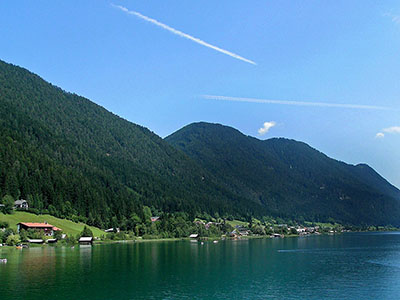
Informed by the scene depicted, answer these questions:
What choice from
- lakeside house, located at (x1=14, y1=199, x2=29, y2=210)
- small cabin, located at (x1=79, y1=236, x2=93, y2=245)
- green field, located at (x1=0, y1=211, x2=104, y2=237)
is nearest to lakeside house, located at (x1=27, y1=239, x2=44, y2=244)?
green field, located at (x1=0, y1=211, x2=104, y2=237)

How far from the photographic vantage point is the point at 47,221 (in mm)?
154000

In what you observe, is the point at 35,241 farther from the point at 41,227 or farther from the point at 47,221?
the point at 47,221

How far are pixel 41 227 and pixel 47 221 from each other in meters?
13.6

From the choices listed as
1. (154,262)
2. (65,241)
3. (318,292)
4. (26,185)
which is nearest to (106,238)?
(65,241)

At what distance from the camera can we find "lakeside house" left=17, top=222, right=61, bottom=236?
452 feet

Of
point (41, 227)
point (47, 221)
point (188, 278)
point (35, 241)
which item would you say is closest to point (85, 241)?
point (41, 227)

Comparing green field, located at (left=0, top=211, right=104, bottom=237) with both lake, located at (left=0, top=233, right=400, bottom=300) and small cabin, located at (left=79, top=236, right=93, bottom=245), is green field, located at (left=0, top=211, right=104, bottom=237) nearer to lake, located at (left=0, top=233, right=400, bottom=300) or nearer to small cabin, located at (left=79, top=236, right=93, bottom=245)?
small cabin, located at (left=79, top=236, right=93, bottom=245)

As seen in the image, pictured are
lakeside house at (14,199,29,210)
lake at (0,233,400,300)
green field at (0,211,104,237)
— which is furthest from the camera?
lakeside house at (14,199,29,210)

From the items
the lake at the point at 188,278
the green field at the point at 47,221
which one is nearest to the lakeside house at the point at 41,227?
the green field at the point at 47,221

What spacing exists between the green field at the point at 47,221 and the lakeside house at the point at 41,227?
2114mm

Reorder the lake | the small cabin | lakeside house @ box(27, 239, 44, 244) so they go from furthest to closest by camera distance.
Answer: the small cabin
lakeside house @ box(27, 239, 44, 244)
the lake

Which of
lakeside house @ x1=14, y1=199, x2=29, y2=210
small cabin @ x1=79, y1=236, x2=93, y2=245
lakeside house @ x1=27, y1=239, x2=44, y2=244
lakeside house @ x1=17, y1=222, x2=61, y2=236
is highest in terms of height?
lakeside house @ x1=14, y1=199, x2=29, y2=210

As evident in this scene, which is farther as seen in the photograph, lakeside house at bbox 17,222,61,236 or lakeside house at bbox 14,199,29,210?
lakeside house at bbox 14,199,29,210

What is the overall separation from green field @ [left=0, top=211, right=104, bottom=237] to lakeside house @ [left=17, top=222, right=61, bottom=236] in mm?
2114
